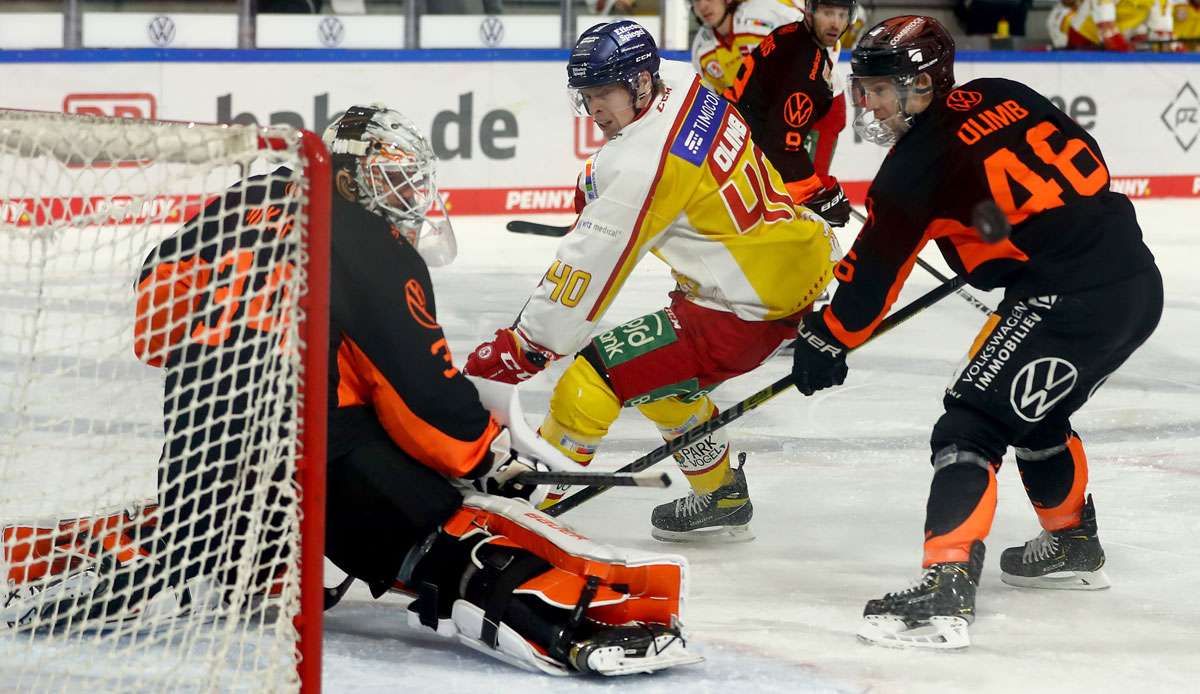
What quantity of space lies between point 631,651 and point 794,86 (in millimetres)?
2963

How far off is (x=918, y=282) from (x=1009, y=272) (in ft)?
12.3

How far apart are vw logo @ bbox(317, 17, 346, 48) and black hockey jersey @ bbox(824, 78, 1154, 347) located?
5.39 meters

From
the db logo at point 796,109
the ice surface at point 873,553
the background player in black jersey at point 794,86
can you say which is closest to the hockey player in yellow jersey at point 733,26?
the background player in black jersey at point 794,86

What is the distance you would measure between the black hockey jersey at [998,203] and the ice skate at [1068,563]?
0.53m

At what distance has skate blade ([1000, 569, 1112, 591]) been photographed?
3.02 meters

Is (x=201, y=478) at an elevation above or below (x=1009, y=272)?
below

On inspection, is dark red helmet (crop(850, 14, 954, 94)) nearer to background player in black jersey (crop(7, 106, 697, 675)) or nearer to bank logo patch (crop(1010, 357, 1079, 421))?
bank logo patch (crop(1010, 357, 1079, 421))

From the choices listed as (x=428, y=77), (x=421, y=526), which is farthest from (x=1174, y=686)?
(x=428, y=77)

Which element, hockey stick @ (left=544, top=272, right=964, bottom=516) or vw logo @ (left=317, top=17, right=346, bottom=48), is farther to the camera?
vw logo @ (left=317, top=17, right=346, bottom=48)

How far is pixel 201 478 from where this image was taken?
232cm

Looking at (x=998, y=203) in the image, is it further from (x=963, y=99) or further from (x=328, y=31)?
(x=328, y=31)

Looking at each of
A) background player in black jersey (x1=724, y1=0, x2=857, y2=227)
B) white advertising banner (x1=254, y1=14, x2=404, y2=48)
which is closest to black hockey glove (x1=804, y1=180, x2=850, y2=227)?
background player in black jersey (x1=724, y1=0, x2=857, y2=227)

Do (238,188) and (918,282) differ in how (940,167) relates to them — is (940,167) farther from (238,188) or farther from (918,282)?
(918,282)

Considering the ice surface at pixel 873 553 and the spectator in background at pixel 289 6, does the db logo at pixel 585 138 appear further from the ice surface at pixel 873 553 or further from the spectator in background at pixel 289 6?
the ice surface at pixel 873 553
